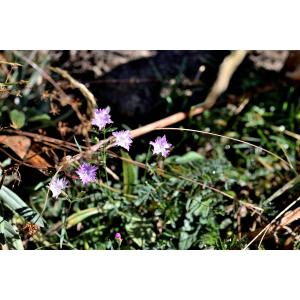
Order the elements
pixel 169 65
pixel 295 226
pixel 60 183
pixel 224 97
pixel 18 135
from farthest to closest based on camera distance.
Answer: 1. pixel 169 65
2. pixel 224 97
3. pixel 18 135
4. pixel 295 226
5. pixel 60 183

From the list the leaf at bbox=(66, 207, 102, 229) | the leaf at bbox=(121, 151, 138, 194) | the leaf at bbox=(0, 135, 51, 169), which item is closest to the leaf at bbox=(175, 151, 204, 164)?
the leaf at bbox=(121, 151, 138, 194)

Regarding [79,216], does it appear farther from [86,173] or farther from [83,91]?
[83,91]

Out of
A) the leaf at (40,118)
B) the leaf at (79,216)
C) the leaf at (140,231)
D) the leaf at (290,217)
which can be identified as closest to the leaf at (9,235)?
the leaf at (79,216)

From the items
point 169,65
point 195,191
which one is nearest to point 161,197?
point 195,191

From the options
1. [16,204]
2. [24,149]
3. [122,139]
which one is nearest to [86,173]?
[122,139]

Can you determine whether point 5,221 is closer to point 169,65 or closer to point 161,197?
point 161,197

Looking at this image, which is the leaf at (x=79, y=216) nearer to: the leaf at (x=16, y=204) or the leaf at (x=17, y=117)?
the leaf at (x=16, y=204)
